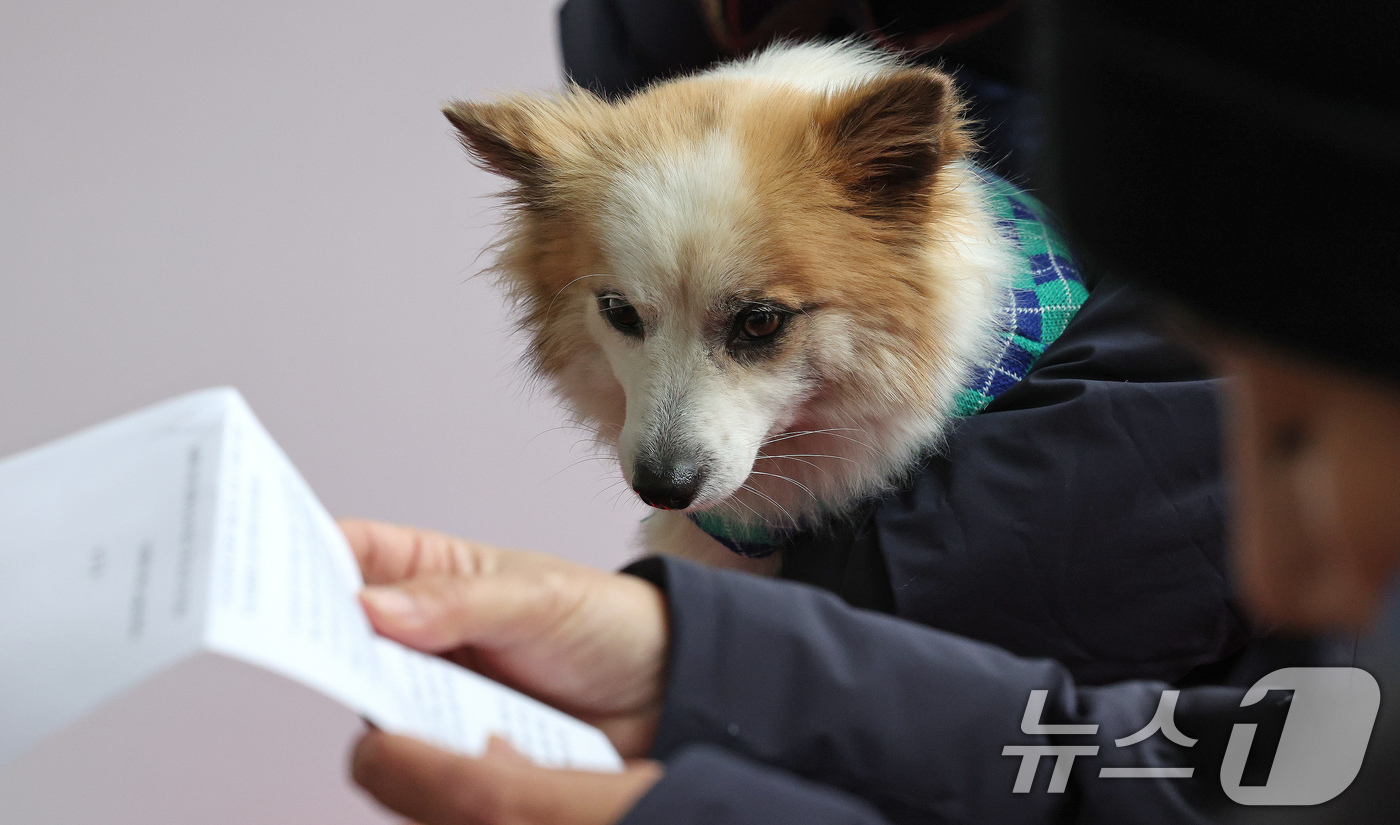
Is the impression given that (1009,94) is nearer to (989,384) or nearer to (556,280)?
(989,384)

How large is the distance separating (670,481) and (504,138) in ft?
1.50

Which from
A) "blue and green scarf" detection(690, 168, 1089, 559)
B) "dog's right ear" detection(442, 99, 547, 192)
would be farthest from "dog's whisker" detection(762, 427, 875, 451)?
"dog's right ear" detection(442, 99, 547, 192)

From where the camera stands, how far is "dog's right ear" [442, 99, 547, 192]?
3.80ft

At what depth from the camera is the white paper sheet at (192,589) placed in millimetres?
464

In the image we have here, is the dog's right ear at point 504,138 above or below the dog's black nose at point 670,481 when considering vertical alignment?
above

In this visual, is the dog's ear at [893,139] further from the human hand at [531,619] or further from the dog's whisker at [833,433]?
the human hand at [531,619]

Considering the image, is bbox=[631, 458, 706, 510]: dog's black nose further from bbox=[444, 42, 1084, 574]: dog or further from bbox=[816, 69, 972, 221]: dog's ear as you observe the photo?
bbox=[816, 69, 972, 221]: dog's ear

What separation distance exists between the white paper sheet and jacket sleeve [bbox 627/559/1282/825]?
0.09 meters

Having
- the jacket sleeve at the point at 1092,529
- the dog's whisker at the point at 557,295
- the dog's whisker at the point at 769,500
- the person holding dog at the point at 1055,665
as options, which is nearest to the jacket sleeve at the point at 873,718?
the person holding dog at the point at 1055,665

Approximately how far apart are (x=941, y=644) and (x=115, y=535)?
527 mm

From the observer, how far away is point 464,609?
0.61m

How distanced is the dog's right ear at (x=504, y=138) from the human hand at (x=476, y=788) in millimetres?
794

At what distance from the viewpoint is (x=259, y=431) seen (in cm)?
63

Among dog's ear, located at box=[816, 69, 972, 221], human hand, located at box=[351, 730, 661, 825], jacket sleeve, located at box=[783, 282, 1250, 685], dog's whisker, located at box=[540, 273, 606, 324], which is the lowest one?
jacket sleeve, located at box=[783, 282, 1250, 685]
